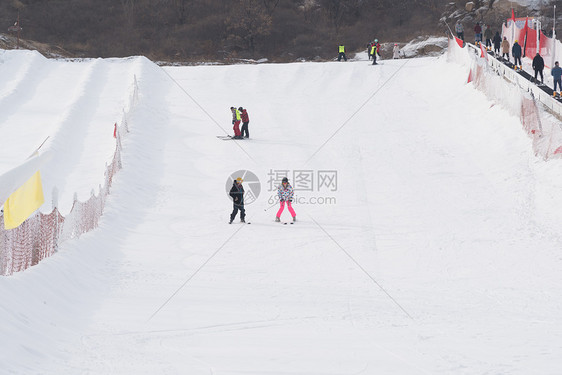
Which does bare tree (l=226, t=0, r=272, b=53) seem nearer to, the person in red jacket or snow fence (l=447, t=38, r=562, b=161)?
snow fence (l=447, t=38, r=562, b=161)

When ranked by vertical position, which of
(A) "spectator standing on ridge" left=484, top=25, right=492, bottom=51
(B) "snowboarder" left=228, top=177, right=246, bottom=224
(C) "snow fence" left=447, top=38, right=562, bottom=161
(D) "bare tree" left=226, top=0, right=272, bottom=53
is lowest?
Answer: (B) "snowboarder" left=228, top=177, right=246, bottom=224

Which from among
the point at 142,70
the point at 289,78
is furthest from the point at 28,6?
the point at 289,78

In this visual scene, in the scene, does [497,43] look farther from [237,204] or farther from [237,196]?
[237,204]

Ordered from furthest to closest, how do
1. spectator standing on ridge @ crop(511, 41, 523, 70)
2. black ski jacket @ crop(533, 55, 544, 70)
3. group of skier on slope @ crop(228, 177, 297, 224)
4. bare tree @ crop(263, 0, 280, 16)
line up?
bare tree @ crop(263, 0, 280, 16) → spectator standing on ridge @ crop(511, 41, 523, 70) → black ski jacket @ crop(533, 55, 544, 70) → group of skier on slope @ crop(228, 177, 297, 224)

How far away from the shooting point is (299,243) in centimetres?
1603

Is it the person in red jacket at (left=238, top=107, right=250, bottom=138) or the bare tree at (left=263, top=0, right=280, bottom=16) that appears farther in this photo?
the bare tree at (left=263, top=0, right=280, bottom=16)

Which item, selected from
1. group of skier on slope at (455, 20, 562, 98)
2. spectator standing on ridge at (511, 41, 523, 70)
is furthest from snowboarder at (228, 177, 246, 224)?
spectator standing on ridge at (511, 41, 523, 70)

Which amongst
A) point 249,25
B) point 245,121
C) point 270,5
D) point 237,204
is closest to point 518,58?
point 245,121

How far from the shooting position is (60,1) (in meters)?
64.1

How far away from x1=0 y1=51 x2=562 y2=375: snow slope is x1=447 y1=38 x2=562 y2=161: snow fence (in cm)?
41

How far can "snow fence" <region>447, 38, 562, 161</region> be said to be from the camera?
20.5 meters

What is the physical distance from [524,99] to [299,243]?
36.2 feet

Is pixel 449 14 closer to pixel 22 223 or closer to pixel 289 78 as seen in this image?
pixel 289 78

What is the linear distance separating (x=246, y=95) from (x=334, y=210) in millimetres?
16776
